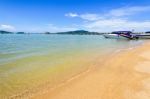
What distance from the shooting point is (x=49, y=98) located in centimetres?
721

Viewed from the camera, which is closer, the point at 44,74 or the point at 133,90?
the point at 133,90

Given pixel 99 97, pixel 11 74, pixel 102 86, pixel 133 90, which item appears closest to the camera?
pixel 99 97

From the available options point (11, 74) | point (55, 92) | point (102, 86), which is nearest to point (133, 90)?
point (102, 86)

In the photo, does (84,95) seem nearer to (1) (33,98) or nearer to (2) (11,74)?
(1) (33,98)

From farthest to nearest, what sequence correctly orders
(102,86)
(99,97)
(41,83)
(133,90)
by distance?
A: (41,83) < (102,86) < (133,90) < (99,97)

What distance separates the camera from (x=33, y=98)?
7.25m

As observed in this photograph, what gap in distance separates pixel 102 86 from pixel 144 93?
71.6 inches

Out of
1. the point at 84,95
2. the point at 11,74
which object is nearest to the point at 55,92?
the point at 84,95

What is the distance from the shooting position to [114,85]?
8523 mm

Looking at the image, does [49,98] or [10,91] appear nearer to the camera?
[49,98]

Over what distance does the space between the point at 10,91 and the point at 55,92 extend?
1.90 metres

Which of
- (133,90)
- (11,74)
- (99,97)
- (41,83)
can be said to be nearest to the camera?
(99,97)

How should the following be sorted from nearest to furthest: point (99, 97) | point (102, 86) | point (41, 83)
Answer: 1. point (99, 97)
2. point (102, 86)
3. point (41, 83)

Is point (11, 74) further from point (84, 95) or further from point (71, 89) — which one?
point (84, 95)
